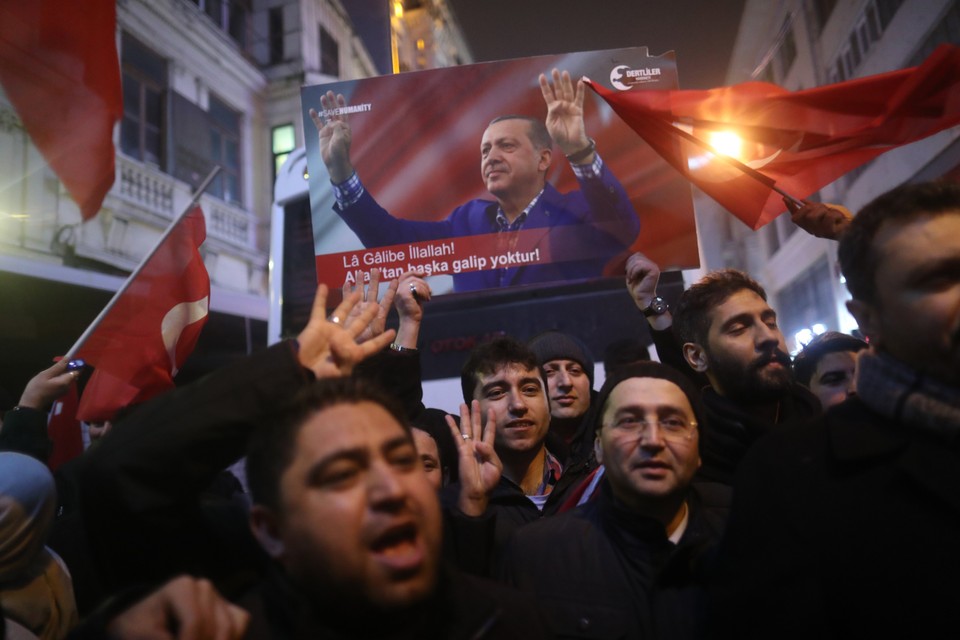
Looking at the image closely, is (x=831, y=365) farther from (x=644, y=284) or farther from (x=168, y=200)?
(x=168, y=200)

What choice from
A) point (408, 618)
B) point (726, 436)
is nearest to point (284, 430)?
A: point (408, 618)

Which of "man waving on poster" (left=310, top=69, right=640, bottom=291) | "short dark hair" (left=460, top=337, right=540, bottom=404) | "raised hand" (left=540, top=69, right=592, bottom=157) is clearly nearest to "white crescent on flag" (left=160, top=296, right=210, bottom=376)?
"man waving on poster" (left=310, top=69, right=640, bottom=291)

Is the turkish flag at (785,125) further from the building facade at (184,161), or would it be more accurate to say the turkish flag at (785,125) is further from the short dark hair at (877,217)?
the building facade at (184,161)

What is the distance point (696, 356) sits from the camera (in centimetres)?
291

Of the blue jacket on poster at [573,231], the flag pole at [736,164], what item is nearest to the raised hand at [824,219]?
the flag pole at [736,164]

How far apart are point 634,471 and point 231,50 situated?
17700mm

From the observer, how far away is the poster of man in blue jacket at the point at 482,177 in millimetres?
4008

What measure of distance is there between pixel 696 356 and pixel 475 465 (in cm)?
112

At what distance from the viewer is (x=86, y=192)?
317 centimetres

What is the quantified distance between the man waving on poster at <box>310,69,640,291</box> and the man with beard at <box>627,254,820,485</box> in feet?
3.57

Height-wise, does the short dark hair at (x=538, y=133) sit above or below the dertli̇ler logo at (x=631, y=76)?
below

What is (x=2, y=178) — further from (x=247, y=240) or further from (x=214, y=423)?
(x=214, y=423)

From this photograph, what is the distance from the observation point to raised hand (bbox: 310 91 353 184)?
423 cm

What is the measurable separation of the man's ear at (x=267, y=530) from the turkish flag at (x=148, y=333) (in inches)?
92.3
